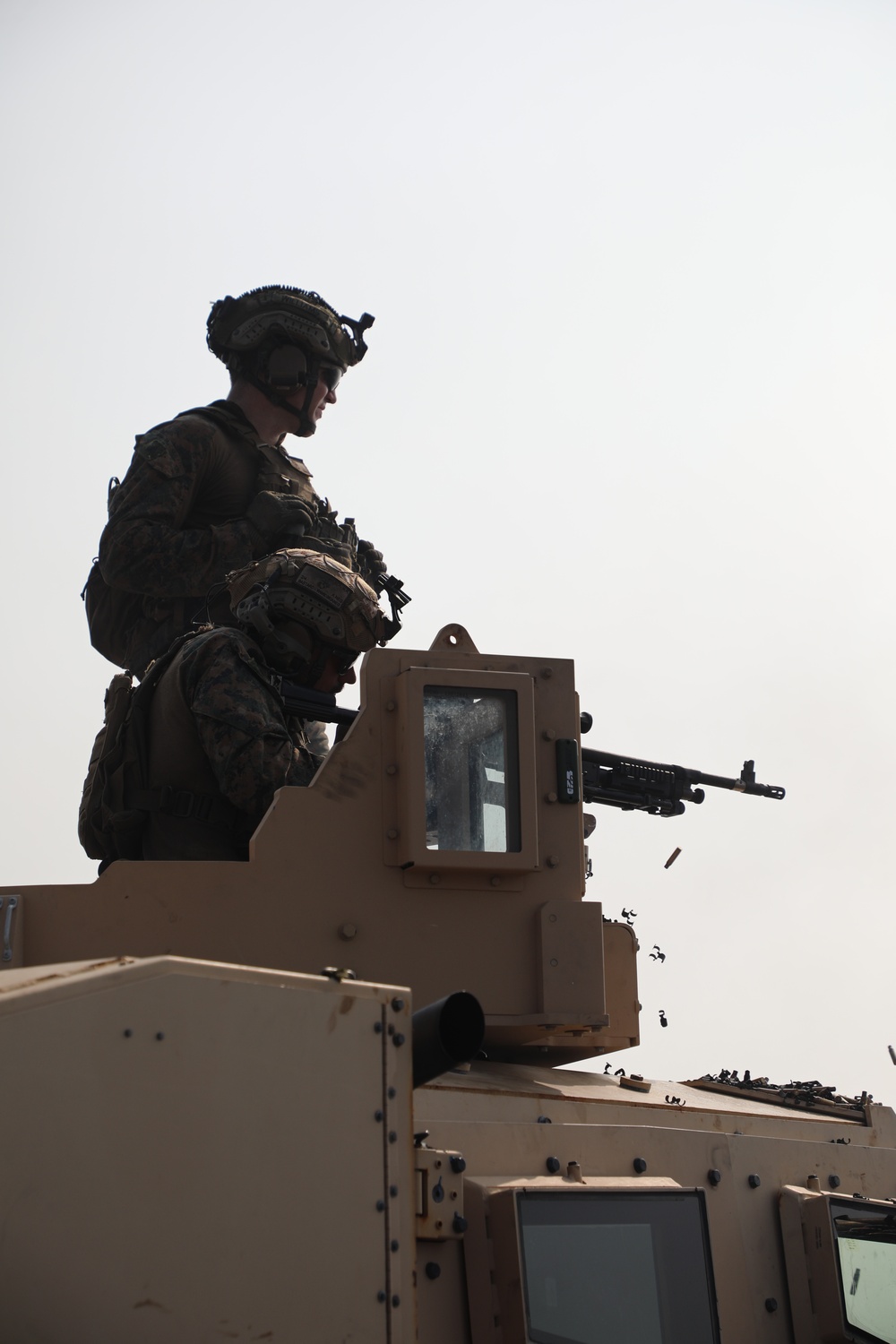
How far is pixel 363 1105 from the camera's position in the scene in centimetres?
354

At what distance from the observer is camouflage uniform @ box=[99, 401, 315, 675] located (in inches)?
313

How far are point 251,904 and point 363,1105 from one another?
1656 mm

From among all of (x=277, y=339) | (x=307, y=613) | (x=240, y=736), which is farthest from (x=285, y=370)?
(x=240, y=736)

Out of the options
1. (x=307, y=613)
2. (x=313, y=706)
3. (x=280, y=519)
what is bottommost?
(x=313, y=706)

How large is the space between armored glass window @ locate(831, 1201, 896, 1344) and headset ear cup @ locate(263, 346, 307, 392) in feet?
17.8

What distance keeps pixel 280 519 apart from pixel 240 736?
257 centimetres

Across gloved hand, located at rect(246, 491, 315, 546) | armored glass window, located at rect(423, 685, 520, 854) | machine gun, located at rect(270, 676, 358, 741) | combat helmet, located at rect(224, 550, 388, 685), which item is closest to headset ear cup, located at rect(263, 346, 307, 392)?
gloved hand, located at rect(246, 491, 315, 546)

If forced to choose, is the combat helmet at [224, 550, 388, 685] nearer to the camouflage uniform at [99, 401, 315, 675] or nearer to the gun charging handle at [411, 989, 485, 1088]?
the camouflage uniform at [99, 401, 315, 675]

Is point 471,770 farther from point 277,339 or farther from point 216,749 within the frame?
point 277,339

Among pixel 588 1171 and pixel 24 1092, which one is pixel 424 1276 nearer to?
pixel 588 1171

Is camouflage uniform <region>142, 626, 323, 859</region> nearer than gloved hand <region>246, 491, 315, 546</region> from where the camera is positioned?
Yes

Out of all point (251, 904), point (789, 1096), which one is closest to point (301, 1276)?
point (251, 904)

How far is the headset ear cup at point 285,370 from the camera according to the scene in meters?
8.83

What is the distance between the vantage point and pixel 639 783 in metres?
7.28
